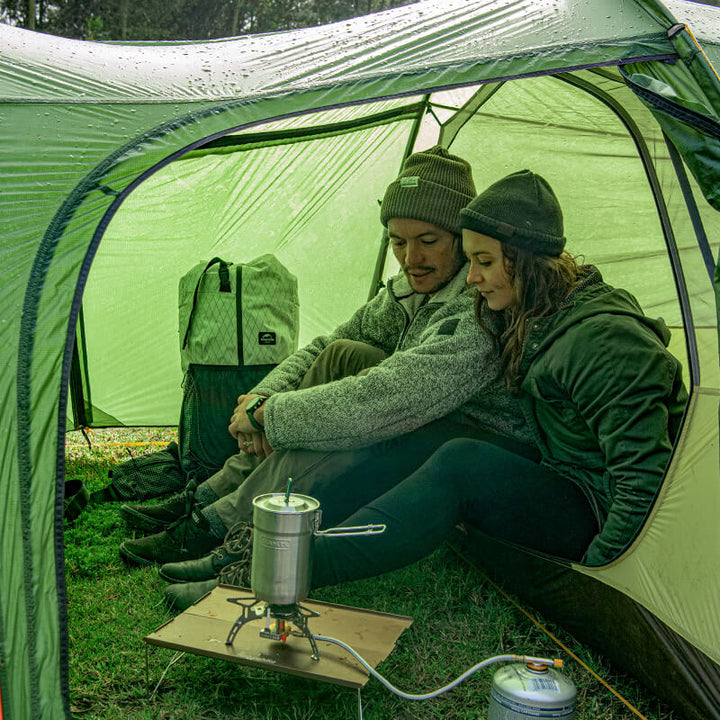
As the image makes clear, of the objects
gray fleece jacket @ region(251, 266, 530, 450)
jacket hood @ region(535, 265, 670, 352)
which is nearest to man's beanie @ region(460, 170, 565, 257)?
jacket hood @ region(535, 265, 670, 352)

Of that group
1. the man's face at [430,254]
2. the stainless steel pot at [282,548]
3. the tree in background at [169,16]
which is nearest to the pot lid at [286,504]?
the stainless steel pot at [282,548]

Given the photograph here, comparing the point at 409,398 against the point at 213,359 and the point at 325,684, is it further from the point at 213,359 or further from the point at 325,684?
the point at 213,359

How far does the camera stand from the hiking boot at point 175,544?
2066 mm

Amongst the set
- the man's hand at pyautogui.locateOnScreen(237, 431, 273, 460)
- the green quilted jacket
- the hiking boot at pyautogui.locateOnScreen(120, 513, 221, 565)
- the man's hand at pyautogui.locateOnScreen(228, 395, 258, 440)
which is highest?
the green quilted jacket

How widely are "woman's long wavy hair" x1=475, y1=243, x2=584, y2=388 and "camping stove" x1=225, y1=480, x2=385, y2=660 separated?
605mm

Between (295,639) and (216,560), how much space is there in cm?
41

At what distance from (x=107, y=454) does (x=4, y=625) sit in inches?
74.5

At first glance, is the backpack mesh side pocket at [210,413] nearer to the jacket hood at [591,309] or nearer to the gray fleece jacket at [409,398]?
the gray fleece jacket at [409,398]

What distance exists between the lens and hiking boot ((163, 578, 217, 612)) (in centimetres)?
183

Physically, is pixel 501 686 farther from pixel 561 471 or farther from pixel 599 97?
pixel 599 97

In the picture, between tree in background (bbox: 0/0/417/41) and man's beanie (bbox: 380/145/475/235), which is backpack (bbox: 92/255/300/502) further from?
tree in background (bbox: 0/0/417/41)

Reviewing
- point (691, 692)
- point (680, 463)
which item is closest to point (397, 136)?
point (680, 463)

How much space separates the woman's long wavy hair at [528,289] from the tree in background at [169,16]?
33.8 feet

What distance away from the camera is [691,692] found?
1441 millimetres
